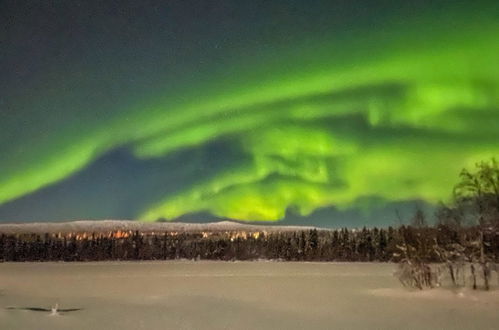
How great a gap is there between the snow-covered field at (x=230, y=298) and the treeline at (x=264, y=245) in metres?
0.06

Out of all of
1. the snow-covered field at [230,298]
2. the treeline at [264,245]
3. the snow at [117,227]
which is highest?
the snow at [117,227]

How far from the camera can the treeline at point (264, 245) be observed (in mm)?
2939

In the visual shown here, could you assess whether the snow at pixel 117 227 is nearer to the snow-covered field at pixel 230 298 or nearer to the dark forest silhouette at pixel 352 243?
the dark forest silhouette at pixel 352 243

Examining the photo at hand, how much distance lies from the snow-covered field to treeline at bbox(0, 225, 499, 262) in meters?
0.06

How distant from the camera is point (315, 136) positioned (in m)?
3.19

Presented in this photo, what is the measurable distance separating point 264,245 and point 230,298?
44cm

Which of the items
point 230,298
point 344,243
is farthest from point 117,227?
point 344,243

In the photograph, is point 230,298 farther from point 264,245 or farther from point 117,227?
point 117,227

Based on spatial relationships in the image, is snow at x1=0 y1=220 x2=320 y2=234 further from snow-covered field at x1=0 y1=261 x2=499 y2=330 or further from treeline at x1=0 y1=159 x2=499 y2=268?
snow-covered field at x1=0 y1=261 x2=499 y2=330

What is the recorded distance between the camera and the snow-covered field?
9.13ft

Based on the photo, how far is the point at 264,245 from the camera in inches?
131

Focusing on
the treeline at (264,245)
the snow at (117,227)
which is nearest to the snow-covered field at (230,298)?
the treeline at (264,245)

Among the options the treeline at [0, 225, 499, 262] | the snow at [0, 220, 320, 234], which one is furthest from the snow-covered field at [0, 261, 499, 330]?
the snow at [0, 220, 320, 234]

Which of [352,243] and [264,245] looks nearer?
[352,243]
